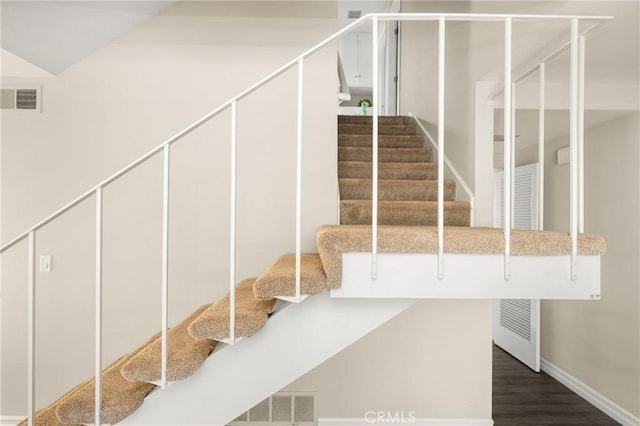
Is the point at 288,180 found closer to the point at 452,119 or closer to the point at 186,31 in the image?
the point at 186,31

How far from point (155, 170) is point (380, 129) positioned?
2036 mm

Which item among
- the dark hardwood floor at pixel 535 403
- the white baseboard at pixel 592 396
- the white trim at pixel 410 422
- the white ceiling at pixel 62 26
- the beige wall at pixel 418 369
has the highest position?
the white ceiling at pixel 62 26

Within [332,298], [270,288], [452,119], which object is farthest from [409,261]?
[452,119]

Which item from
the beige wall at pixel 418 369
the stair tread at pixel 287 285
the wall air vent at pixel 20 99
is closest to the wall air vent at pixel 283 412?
the beige wall at pixel 418 369

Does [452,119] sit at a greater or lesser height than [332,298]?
greater

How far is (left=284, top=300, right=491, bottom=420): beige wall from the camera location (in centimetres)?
285

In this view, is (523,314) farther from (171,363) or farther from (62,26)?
(62,26)

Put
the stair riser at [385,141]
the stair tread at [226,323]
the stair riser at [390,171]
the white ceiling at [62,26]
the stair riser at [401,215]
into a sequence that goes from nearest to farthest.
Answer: the stair tread at [226,323], the white ceiling at [62,26], the stair riser at [401,215], the stair riser at [390,171], the stair riser at [385,141]

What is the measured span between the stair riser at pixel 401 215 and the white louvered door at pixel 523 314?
146 cm

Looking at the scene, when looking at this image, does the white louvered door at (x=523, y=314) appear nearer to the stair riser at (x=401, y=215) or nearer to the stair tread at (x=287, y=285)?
the stair riser at (x=401, y=215)

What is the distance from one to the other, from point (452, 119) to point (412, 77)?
129 centimetres

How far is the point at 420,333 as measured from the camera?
288 cm

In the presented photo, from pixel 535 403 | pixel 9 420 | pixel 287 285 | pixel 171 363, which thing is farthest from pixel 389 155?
pixel 9 420

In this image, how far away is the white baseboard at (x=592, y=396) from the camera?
3031 millimetres
